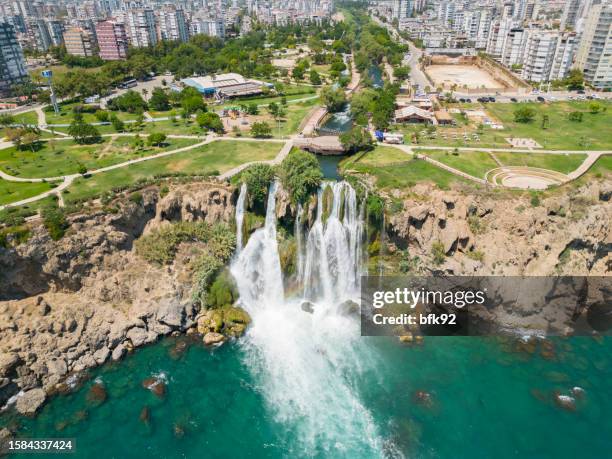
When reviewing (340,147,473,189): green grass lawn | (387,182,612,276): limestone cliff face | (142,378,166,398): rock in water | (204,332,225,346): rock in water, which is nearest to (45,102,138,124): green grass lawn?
(340,147,473,189): green grass lawn

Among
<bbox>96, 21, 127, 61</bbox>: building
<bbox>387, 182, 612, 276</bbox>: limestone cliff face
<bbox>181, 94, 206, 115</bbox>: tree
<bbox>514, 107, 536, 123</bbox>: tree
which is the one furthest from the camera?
<bbox>96, 21, 127, 61</bbox>: building

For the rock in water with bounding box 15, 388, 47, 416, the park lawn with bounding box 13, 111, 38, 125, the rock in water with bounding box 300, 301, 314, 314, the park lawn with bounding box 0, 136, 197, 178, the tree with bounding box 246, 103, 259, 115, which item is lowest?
the rock in water with bounding box 15, 388, 47, 416

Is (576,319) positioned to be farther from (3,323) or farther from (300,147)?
(3,323)

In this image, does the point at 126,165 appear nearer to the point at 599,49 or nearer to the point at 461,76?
the point at 461,76

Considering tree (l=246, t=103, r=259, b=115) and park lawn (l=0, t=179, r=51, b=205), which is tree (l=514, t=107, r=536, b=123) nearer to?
tree (l=246, t=103, r=259, b=115)

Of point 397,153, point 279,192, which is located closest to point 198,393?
point 279,192

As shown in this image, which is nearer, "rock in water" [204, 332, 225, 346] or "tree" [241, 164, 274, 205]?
"rock in water" [204, 332, 225, 346]

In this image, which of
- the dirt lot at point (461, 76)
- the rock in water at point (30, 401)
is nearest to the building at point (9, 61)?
the rock in water at point (30, 401)

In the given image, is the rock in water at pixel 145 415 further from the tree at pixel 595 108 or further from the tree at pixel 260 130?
the tree at pixel 595 108
